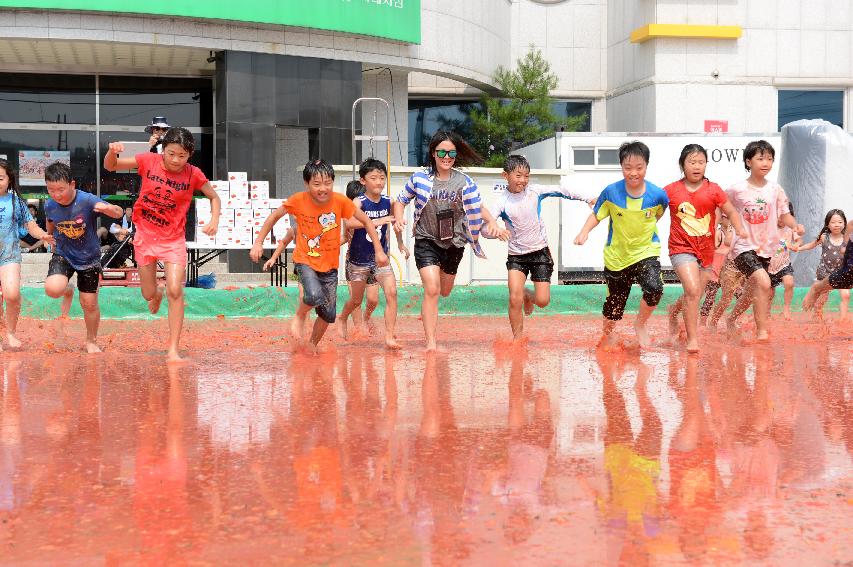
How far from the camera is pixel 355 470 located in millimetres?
5020

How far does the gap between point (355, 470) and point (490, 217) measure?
5.29 metres

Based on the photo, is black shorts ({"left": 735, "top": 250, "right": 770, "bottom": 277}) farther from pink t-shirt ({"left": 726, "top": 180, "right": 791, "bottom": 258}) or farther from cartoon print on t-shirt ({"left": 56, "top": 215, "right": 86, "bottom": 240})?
cartoon print on t-shirt ({"left": 56, "top": 215, "right": 86, "bottom": 240})

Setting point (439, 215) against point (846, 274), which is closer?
point (439, 215)

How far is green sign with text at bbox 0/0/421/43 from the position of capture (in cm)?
2425

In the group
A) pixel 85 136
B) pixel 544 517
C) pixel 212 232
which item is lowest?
pixel 544 517

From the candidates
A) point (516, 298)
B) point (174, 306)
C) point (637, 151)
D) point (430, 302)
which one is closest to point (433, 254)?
point (430, 302)

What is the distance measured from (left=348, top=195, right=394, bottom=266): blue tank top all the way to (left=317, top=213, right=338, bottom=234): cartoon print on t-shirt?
125 cm

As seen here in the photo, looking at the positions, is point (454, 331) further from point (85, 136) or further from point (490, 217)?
point (85, 136)

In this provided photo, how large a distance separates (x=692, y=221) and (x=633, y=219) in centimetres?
59

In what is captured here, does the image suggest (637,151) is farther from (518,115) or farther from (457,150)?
Answer: (518,115)

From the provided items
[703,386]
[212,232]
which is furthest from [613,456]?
[212,232]

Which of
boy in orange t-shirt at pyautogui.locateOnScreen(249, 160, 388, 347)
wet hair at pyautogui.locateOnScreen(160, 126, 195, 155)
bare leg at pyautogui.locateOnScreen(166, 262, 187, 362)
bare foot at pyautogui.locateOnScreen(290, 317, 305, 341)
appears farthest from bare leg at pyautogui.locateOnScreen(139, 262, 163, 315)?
bare foot at pyautogui.locateOnScreen(290, 317, 305, 341)

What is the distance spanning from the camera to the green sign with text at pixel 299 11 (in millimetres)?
24250

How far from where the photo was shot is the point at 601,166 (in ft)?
72.7
